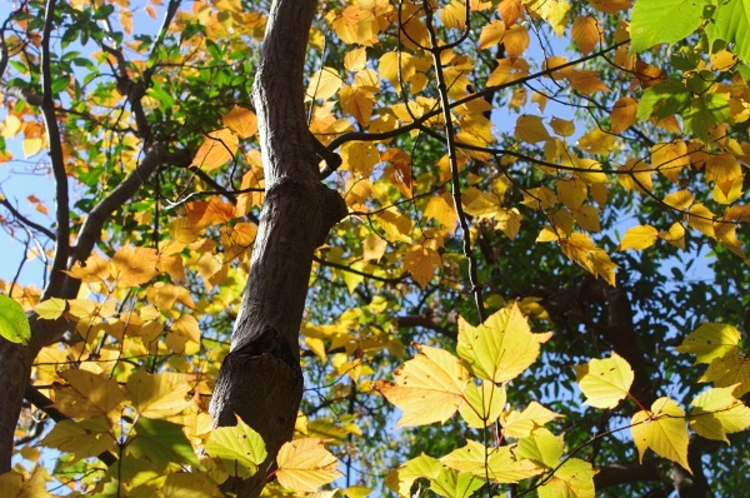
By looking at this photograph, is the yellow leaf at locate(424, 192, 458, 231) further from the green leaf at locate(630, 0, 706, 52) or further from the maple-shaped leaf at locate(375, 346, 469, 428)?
the green leaf at locate(630, 0, 706, 52)

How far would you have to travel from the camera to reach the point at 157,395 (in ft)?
2.89

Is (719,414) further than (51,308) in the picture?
No

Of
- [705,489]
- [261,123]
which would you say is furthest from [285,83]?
[705,489]

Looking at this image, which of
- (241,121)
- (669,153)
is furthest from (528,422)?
(669,153)

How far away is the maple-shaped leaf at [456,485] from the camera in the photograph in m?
1.02

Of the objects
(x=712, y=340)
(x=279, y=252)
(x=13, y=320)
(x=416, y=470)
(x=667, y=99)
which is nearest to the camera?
(x=13, y=320)

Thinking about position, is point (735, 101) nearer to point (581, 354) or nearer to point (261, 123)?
point (261, 123)

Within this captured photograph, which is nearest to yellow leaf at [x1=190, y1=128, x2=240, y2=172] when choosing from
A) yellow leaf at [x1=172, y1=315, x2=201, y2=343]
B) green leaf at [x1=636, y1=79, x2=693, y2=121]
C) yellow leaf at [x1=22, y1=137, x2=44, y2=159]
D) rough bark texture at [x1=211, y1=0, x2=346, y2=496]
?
rough bark texture at [x1=211, y1=0, x2=346, y2=496]

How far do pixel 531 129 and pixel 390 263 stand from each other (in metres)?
1.94

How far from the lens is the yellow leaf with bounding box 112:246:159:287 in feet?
7.03

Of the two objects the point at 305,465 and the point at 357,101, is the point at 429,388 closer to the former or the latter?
the point at 305,465

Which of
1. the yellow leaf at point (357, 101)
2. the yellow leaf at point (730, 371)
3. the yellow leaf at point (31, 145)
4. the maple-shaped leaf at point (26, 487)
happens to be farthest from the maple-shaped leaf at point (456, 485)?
the yellow leaf at point (31, 145)

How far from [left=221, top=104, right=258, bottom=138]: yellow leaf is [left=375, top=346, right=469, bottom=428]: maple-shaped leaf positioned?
112cm

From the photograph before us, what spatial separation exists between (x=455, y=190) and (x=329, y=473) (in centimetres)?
87
